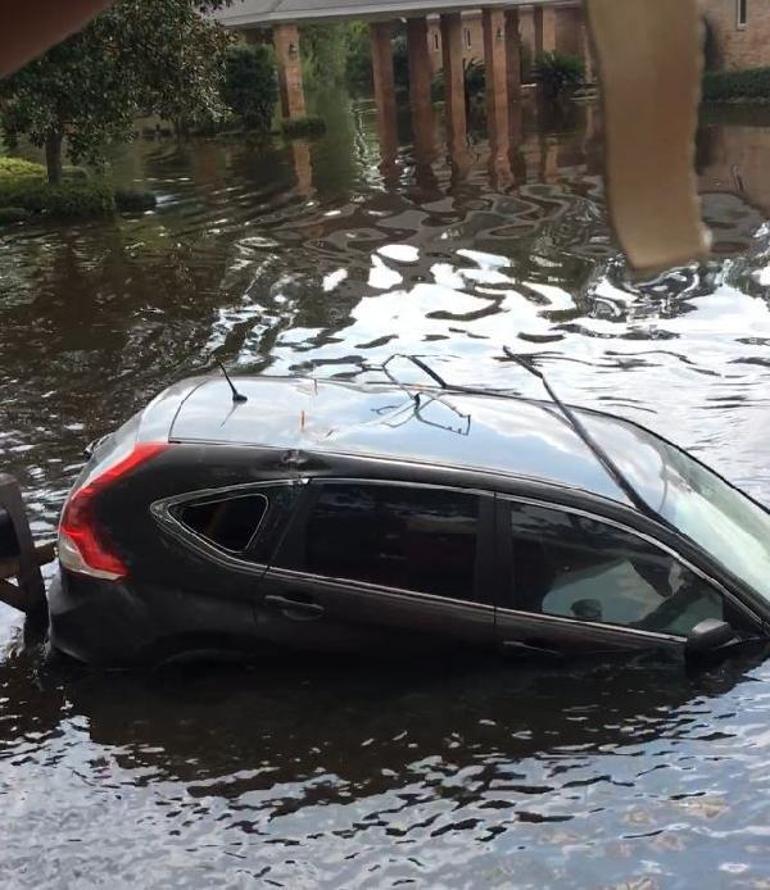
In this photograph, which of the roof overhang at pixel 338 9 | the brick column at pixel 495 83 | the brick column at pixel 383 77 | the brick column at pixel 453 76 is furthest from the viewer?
the brick column at pixel 383 77

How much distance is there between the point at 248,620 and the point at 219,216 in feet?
56.4

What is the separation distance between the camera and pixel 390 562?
5355mm

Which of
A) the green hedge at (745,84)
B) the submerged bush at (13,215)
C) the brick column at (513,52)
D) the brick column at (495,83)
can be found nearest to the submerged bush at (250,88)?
the brick column at (495,83)

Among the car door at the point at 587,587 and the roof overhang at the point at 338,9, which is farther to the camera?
the roof overhang at the point at 338,9

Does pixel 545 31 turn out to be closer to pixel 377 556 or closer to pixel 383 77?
pixel 383 77

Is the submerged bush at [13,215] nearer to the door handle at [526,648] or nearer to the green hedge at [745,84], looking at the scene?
the door handle at [526,648]

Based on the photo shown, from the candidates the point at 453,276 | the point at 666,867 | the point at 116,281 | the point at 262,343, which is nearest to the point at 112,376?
the point at 262,343

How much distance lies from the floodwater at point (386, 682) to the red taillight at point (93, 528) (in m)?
0.66

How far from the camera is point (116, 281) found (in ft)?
53.2

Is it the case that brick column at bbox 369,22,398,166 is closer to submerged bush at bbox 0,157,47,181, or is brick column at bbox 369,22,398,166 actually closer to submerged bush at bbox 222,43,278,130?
submerged bush at bbox 222,43,278,130

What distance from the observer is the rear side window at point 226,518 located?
542cm

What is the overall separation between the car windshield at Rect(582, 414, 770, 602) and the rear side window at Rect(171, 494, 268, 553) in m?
1.89

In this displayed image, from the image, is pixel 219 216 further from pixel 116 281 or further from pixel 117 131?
pixel 116 281

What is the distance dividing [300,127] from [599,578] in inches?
1305
